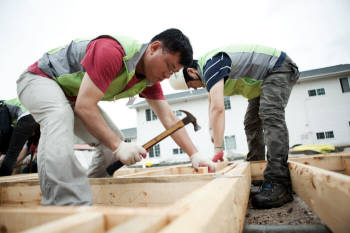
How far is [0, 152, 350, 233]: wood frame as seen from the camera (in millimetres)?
510

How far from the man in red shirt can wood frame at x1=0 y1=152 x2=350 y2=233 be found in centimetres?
31

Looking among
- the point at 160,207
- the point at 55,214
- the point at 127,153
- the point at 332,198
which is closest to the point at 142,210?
the point at 160,207

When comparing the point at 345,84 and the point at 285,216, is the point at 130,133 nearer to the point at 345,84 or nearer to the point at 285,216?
the point at 345,84

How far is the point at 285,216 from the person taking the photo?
5.61ft

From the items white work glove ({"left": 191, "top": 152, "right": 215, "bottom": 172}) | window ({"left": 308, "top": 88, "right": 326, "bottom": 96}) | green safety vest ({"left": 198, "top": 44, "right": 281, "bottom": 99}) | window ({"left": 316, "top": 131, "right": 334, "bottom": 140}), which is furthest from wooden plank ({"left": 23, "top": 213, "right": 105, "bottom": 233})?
window ({"left": 308, "top": 88, "right": 326, "bottom": 96})

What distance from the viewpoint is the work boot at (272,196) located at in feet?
6.49

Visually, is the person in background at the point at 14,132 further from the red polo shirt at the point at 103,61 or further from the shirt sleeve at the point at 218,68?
the shirt sleeve at the point at 218,68

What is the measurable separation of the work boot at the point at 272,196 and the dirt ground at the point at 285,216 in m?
0.04

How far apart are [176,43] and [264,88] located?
4.14 ft

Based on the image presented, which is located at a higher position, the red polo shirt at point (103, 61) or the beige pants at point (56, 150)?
the red polo shirt at point (103, 61)

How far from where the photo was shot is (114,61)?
5.42ft

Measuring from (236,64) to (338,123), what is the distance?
15372 mm

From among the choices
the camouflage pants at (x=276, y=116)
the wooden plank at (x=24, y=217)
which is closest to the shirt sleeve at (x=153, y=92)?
the camouflage pants at (x=276, y=116)

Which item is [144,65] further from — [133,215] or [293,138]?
[293,138]
